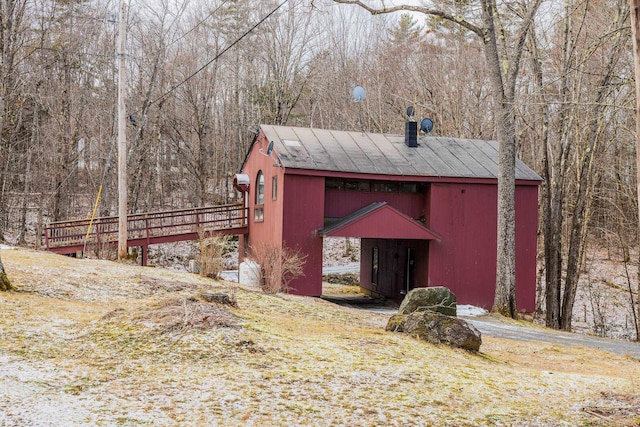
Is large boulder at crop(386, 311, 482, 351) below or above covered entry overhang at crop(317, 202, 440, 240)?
below

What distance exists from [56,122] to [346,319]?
70.2ft

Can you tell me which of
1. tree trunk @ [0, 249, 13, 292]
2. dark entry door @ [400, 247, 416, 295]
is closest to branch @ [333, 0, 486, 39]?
dark entry door @ [400, 247, 416, 295]

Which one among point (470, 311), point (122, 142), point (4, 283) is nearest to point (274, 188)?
point (122, 142)

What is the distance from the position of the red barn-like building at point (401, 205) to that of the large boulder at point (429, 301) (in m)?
6.69

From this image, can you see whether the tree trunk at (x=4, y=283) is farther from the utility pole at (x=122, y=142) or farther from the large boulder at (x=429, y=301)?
the utility pole at (x=122, y=142)

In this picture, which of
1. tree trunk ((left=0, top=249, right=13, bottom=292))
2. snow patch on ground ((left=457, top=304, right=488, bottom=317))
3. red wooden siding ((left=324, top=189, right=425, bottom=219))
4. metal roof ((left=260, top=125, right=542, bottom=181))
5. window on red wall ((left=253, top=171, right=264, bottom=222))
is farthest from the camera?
window on red wall ((left=253, top=171, right=264, bottom=222))

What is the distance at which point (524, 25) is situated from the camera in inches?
585

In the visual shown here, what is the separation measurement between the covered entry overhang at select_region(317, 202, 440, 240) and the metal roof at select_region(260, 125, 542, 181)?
1390mm

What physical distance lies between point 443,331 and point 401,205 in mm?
11247

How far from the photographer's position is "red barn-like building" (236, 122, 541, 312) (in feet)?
56.4

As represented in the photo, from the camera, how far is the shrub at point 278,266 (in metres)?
15.4

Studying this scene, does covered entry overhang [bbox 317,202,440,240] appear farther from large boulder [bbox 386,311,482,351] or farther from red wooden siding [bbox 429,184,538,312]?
large boulder [bbox 386,311,482,351]

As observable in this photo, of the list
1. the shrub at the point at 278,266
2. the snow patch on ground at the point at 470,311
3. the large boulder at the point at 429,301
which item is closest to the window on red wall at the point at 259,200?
the shrub at the point at 278,266

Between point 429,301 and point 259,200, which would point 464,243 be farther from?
point 429,301
